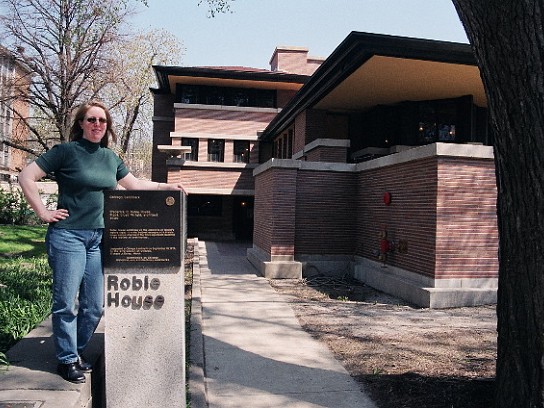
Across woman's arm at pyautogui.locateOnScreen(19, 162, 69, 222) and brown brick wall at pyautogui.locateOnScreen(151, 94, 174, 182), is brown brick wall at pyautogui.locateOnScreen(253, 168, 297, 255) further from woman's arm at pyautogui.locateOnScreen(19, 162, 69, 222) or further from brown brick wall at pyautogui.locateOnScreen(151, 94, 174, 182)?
brown brick wall at pyautogui.locateOnScreen(151, 94, 174, 182)

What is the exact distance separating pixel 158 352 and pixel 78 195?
49.5 inches

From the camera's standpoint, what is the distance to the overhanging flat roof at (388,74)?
10.4m

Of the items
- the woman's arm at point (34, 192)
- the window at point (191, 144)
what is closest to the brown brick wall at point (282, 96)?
the window at point (191, 144)

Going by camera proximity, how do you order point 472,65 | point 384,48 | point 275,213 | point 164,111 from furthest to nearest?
point 164,111 < point 275,213 < point 472,65 < point 384,48

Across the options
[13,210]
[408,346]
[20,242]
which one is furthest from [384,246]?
[13,210]

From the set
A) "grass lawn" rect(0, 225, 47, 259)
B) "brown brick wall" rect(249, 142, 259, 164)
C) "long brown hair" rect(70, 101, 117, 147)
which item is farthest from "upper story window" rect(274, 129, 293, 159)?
"long brown hair" rect(70, 101, 117, 147)

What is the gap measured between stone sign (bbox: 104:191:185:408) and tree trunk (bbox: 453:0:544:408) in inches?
91.3

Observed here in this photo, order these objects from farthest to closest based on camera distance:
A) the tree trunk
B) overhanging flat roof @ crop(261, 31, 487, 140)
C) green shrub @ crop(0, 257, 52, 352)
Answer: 1. overhanging flat roof @ crop(261, 31, 487, 140)
2. green shrub @ crop(0, 257, 52, 352)
3. the tree trunk

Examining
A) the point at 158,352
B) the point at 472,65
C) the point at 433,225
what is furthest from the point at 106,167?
the point at 472,65

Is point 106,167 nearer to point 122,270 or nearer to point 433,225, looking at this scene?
point 122,270

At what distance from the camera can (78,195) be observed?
3396mm

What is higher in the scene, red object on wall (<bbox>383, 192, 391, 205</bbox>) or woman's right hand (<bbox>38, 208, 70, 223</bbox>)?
red object on wall (<bbox>383, 192, 391, 205</bbox>)

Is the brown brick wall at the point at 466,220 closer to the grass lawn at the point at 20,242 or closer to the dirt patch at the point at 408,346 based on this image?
the dirt patch at the point at 408,346

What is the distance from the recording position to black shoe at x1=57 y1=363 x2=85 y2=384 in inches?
129
